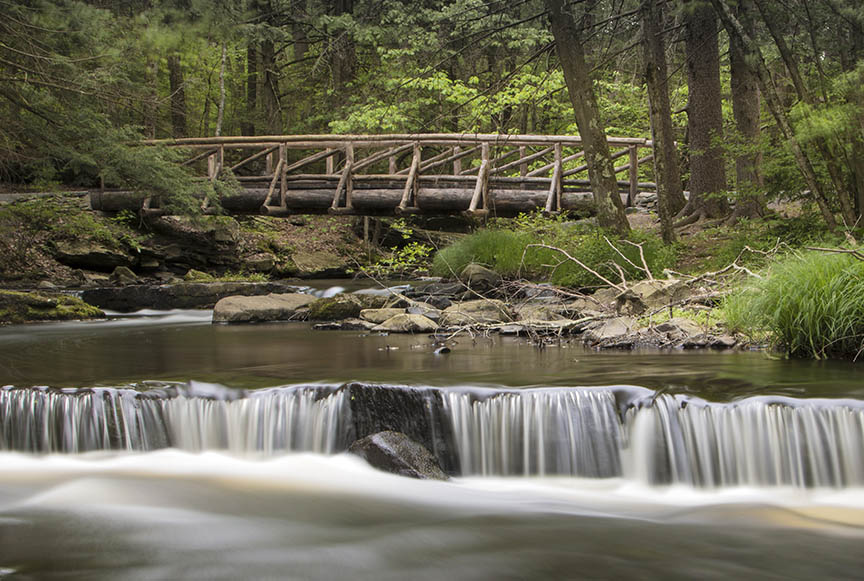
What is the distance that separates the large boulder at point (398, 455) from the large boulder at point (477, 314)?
457 centimetres

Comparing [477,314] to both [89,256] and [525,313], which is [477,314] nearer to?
[525,313]

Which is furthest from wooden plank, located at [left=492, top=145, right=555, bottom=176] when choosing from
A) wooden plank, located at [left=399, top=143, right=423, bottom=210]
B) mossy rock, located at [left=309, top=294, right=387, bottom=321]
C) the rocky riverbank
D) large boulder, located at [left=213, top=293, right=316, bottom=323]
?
large boulder, located at [left=213, top=293, right=316, bottom=323]

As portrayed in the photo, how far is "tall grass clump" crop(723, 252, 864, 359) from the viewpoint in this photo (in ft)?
21.3

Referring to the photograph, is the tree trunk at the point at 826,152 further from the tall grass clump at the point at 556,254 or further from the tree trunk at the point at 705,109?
the tree trunk at the point at 705,109

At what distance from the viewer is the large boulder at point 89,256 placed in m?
17.6

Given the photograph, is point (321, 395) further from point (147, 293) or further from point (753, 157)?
point (147, 293)

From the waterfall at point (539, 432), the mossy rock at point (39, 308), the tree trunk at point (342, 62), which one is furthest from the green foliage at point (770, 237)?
the tree trunk at point (342, 62)

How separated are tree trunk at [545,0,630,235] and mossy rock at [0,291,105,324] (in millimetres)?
9130

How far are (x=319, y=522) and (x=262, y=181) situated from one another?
15076 millimetres

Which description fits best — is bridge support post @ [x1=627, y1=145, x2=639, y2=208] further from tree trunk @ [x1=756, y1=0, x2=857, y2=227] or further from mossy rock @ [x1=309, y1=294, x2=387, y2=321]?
tree trunk @ [x1=756, y1=0, x2=857, y2=227]

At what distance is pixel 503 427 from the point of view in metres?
5.67

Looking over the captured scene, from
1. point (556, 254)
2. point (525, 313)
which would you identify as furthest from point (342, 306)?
point (556, 254)

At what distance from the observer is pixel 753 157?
37.8ft

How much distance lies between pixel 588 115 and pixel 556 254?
2.62 meters
